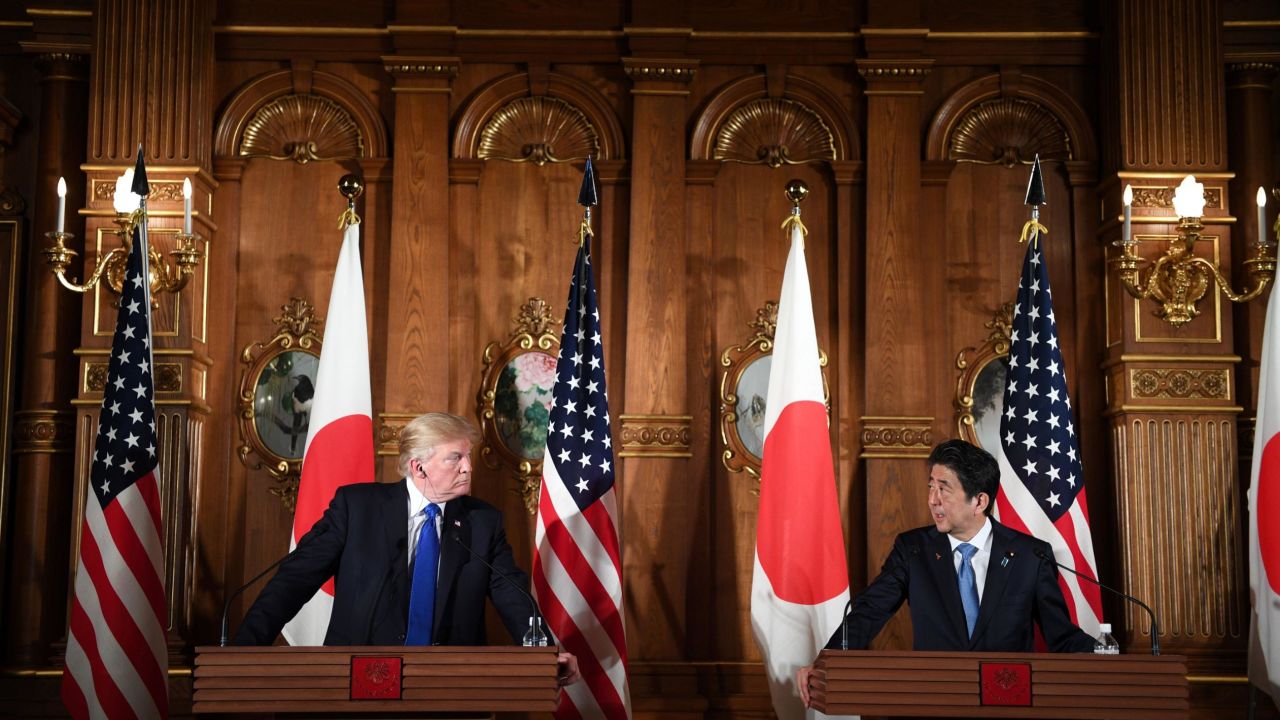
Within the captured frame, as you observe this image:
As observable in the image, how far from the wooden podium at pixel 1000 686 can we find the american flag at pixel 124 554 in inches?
139

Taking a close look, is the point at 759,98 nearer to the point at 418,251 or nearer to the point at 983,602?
the point at 418,251

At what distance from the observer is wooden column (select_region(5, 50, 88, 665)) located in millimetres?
7262

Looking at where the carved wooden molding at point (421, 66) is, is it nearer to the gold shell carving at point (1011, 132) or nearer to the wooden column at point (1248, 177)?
the gold shell carving at point (1011, 132)

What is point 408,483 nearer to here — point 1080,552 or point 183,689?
point 183,689

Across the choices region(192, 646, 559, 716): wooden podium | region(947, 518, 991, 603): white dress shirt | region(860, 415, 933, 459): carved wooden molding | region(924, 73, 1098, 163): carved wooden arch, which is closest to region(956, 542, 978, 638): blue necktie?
region(947, 518, 991, 603): white dress shirt

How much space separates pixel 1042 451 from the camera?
6.73 metres

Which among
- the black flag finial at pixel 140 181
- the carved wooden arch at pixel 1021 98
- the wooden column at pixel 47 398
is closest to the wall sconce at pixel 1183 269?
the carved wooden arch at pixel 1021 98

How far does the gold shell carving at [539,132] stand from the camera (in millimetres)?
7758

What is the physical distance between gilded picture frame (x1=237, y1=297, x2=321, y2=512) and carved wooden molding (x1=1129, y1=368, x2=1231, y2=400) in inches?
166

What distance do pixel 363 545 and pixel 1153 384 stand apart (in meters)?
4.18

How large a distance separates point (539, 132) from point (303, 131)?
4.19 ft

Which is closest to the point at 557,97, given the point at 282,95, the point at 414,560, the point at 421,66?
the point at 421,66

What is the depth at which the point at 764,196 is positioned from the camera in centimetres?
771

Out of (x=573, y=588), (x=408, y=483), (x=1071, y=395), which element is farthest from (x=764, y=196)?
(x=408, y=483)
